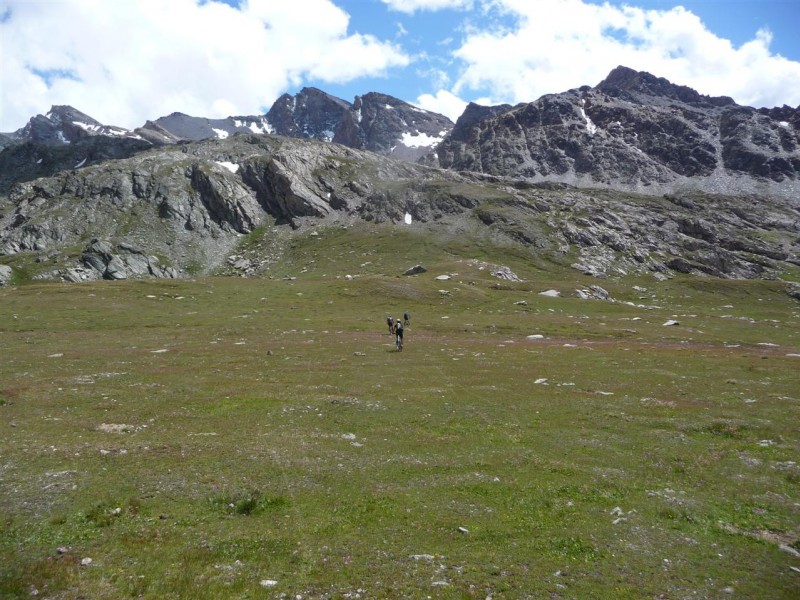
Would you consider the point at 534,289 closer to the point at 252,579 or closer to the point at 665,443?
the point at 665,443

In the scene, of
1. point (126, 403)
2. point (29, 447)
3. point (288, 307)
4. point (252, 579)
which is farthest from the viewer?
point (288, 307)

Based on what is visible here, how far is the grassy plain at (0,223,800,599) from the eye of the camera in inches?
504

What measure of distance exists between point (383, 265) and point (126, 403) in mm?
162672

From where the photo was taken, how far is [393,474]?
19406 mm

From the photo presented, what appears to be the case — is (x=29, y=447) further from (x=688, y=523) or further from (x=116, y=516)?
(x=688, y=523)

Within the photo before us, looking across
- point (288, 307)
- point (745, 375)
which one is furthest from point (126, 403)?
point (288, 307)

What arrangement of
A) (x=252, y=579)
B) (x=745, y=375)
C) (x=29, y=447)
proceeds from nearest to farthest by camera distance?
(x=252, y=579) → (x=29, y=447) → (x=745, y=375)

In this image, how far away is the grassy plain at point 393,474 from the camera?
1280cm

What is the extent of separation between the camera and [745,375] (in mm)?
41906

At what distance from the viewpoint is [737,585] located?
1270cm

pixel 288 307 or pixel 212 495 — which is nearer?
pixel 212 495

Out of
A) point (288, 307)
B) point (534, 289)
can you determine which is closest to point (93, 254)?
point (288, 307)

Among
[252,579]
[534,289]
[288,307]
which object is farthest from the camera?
[534,289]

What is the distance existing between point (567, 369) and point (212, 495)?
34.6 meters
